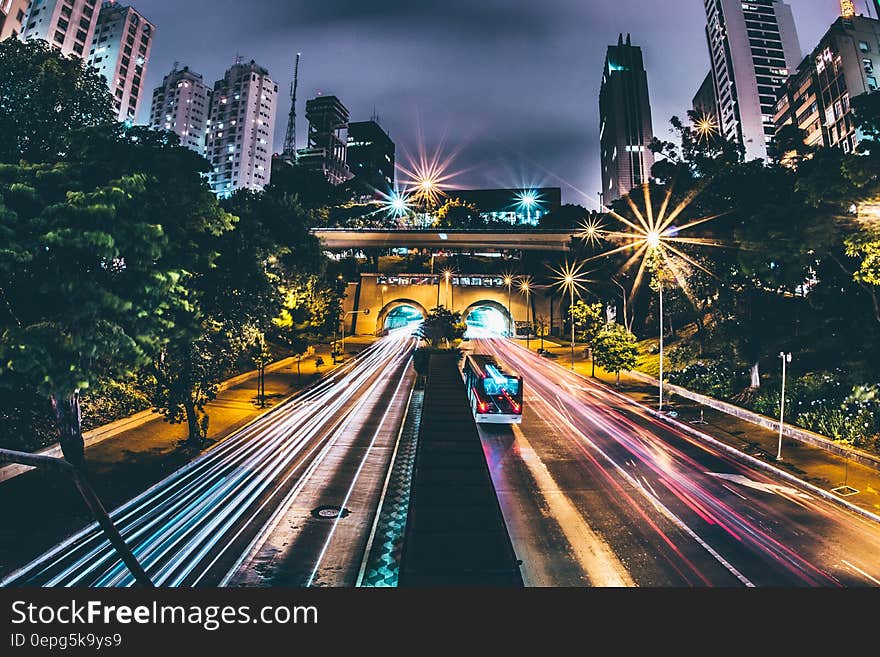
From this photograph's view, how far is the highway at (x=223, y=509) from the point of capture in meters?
8.63

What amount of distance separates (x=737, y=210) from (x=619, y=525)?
23.2 m

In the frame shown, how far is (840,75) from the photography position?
204 ft

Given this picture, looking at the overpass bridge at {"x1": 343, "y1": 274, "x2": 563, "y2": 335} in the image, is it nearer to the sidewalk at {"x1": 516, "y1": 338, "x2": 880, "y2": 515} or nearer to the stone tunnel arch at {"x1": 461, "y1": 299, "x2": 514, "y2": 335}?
the stone tunnel arch at {"x1": 461, "y1": 299, "x2": 514, "y2": 335}

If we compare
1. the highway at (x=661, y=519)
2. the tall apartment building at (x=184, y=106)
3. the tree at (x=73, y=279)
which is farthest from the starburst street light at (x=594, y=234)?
the tall apartment building at (x=184, y=106)

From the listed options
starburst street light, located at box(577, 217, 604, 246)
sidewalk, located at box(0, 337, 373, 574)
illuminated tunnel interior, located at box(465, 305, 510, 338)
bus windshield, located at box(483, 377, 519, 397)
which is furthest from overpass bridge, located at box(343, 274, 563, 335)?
bus windshield, located at box(483, 377, 519, 397)

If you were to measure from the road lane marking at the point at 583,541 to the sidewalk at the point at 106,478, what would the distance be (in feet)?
41.4

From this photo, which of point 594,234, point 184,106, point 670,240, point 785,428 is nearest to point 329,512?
point 785,428

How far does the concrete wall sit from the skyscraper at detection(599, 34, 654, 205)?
18763 centimetres

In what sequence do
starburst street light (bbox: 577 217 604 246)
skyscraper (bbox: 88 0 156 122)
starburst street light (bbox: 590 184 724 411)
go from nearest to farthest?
starburst street light (bbox: 590 184 724 411), starburst street light (bbox: 577 217 604 246), skyscraper (bbox: 88 0 156 122)

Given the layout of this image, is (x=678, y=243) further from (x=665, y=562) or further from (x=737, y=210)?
(x=665, y=562)

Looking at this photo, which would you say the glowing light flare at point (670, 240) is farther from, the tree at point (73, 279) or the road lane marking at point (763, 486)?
the tree at point (73, 279)

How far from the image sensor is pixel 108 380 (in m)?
10.6

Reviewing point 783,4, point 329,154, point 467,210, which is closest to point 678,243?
point 467,210

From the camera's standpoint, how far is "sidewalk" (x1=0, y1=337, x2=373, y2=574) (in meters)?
9.84
